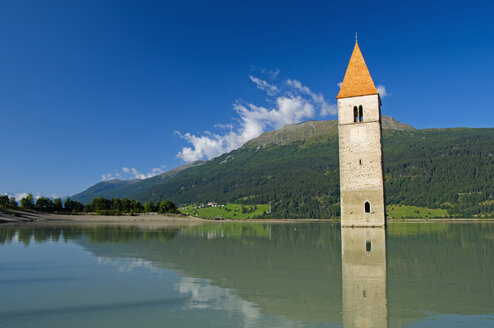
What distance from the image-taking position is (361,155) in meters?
40.2

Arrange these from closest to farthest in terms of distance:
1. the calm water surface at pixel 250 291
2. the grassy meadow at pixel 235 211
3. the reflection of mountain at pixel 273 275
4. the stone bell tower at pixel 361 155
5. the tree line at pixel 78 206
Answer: the calm water surface at pixel 250 291, the reflection of mountain at pixel 273 275, the stone bell tower at pixel 361 155, the tree line at pixel 78 206, the grassy meadow at pixel 235 211

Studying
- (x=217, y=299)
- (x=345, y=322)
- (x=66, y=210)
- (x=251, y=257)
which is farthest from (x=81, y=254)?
(x=66, y=210)

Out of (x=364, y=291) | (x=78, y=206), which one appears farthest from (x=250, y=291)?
(x=78, y=206)

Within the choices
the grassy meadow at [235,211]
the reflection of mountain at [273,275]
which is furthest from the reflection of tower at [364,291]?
the grassy meadow at [235,211]

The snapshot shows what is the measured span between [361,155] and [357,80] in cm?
932

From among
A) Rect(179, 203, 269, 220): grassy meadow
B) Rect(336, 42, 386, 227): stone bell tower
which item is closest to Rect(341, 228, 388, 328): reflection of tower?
Rect(336, 42, 386, 227): stone bell tower

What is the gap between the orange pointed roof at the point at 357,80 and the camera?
138 ft

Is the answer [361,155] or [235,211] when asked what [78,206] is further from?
[235,211]

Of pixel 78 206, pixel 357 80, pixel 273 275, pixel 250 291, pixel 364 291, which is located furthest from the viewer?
pixel 78 206

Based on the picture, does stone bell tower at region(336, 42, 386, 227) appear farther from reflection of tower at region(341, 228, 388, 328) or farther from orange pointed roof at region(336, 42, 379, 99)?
reflection of tower at region(341, 228, 388, 328)

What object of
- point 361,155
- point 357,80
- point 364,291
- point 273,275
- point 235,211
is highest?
point 357,80

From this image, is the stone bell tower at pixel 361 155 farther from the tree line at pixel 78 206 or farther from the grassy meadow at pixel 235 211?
the grassy meadow at pixel 235 211

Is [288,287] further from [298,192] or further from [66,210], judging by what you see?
[298,192]

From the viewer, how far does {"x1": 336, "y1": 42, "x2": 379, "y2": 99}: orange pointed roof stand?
4209cm
